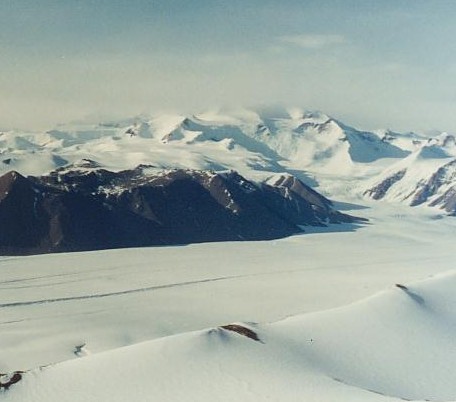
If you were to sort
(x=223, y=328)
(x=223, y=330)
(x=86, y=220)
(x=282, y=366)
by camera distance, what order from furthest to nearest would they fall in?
(x=86, y=220)
(x=223, y=328)
(x=223, y=330)
(x=282, y=366)

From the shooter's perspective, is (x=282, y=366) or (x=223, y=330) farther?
(x=223, y=330)

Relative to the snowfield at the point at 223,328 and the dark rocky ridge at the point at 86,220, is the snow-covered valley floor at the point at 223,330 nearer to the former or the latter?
the snowfield at the point at 223,328

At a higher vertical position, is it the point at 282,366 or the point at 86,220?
the point at 282,366

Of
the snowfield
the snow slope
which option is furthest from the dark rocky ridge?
the snow slope

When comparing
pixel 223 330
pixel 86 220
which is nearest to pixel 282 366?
pixel 223 330

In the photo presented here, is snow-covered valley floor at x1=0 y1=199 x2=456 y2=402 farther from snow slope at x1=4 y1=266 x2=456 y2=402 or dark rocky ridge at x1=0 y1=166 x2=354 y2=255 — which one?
dark rocky ridge at x1=0 y1=166 x2=354 y2=255

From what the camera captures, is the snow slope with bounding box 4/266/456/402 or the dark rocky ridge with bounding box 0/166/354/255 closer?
the snow slope with bounding box 4/266/456/402

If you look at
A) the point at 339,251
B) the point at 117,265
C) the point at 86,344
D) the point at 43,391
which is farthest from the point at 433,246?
the point at 43,391

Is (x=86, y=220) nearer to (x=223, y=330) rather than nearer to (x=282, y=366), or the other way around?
(x=223, y=330)

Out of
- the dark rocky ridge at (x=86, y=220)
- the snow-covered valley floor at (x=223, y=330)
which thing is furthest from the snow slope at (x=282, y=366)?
the dark rocky ridge at (x=86, y=220)
